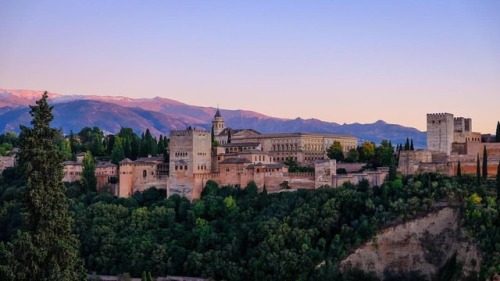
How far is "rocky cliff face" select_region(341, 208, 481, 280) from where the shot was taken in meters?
36.1

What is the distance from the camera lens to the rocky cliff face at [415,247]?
119ft

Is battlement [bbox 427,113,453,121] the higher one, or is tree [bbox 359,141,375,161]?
battlement [bbox 427,113,453,121]

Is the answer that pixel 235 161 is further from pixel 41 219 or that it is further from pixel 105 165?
pixel 41 219

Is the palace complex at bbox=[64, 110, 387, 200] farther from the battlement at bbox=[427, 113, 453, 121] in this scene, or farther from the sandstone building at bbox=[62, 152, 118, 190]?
the battlement at bbox=[427, 113, 453, 121]

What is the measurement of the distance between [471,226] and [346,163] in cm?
1335

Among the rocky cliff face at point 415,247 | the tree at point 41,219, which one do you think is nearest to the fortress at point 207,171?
the rocky cliff face at point 415,247

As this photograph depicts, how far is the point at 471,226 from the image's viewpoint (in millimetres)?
34531

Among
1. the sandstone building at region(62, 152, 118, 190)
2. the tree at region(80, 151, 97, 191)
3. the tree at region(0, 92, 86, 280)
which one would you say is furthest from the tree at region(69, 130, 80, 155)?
the tree at region(0, 92, 86, 280)

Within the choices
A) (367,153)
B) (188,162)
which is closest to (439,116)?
(367,153)

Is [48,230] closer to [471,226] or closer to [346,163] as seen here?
[471,226]

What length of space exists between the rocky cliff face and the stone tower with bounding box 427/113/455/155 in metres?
8.67

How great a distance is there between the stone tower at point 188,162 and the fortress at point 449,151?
11.3 m

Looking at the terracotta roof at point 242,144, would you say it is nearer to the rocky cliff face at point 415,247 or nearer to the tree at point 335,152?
the tree at point 335,152

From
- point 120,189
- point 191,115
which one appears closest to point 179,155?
point 120,189
